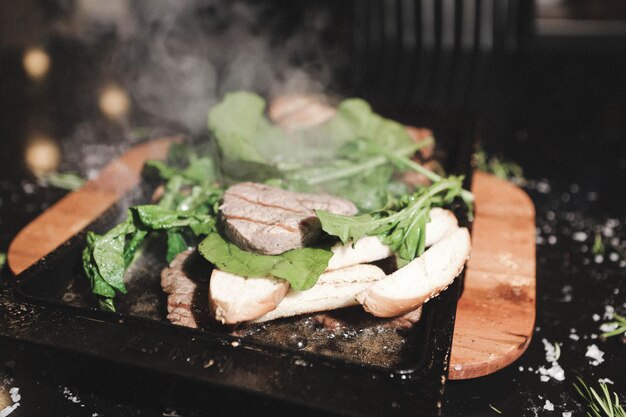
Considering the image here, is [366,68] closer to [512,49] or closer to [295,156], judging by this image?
[512,49]

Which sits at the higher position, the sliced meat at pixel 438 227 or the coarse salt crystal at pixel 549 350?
the sliced meat at pixel 438 227

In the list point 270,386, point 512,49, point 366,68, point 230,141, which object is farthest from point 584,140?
point 270,386

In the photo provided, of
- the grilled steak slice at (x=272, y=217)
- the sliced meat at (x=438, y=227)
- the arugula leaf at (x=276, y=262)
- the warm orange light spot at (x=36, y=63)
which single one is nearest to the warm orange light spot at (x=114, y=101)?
the warm orange light spot at (x=36, y=63)

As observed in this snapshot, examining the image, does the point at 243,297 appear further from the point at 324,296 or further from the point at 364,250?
the point at 364,250

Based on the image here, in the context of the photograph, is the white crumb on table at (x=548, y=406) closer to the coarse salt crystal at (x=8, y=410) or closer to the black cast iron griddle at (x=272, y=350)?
the black cast iron griddle at (x=272, y=350)

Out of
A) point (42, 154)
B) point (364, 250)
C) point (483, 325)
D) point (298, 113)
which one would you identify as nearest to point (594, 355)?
point (483, 325)


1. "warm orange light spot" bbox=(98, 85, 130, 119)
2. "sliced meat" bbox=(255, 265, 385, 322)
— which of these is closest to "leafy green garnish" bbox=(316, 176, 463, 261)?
"sliced meat" bbox=(255, 265, 385, 322)
